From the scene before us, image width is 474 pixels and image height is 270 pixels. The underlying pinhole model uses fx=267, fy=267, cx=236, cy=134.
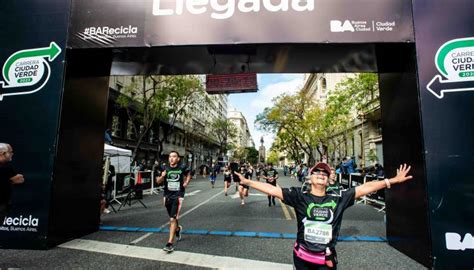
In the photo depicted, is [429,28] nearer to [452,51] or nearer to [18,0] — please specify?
[452,51]

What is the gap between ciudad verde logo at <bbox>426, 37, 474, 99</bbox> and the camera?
14.9 feet

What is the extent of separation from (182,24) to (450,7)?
492 cm

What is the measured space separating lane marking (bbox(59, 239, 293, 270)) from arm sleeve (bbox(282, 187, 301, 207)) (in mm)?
2059

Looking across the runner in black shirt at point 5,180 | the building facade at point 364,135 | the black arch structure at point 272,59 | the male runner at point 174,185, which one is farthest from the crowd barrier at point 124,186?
the building facade at point 364,135

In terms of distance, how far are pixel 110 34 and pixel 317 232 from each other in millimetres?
5209

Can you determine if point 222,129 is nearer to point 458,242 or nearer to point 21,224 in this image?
point 21,224

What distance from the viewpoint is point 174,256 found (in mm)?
4934

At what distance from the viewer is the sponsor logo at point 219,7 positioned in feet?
17.0

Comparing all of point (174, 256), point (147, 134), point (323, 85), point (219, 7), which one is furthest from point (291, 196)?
point (323, 85)

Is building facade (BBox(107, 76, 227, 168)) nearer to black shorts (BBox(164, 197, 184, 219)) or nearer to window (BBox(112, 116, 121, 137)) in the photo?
window (BBox(112, 116, 121, 137))

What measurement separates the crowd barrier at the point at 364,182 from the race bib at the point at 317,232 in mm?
9200

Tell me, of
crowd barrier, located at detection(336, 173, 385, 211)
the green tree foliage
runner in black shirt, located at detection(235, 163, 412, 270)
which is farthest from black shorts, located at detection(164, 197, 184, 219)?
the green tree foliage

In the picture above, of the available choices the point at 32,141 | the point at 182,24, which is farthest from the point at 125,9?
the point at 32,141

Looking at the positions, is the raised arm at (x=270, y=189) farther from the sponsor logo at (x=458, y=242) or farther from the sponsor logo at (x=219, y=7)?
the sponsor logo at (x=219, y=7)
